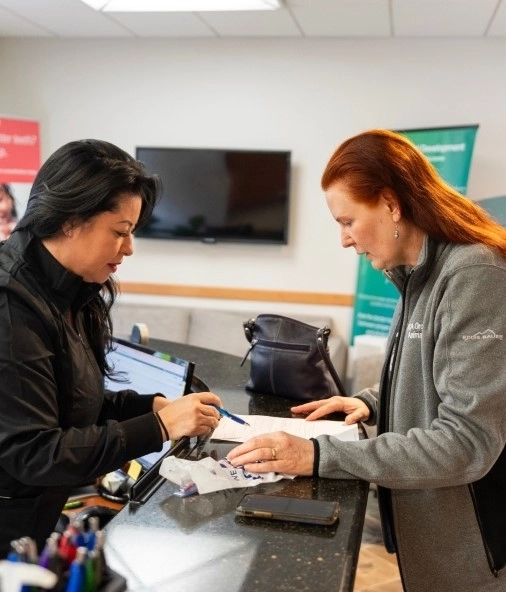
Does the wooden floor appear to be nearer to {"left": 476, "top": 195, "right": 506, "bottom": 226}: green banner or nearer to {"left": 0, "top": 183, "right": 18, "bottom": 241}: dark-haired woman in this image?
{"left": 476, "top": 195, "right": 506, "bottom": 226}: green banner

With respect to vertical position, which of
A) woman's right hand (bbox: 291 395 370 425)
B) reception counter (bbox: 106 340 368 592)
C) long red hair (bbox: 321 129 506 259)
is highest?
long red hair (bbox: 321 129 506 259)

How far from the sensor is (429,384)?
50.7 inches

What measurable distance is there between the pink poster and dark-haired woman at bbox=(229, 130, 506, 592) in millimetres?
3812

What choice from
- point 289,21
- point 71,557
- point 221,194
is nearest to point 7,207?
point 221,194

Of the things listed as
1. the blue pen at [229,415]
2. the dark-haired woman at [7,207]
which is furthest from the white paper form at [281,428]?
the dark-haired woman at [7,207]

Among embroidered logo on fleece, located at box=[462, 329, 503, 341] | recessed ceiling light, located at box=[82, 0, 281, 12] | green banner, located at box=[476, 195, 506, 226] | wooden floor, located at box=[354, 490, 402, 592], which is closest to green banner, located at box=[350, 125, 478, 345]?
green banner, located at box=[476, 195, 506, 226]

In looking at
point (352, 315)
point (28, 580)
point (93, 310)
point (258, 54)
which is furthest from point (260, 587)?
point (258, 54)

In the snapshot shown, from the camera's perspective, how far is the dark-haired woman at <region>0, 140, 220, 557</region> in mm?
1112

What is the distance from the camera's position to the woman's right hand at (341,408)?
1.61m

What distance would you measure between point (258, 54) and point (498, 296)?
3.78 m

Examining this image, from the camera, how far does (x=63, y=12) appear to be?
4.13 metres

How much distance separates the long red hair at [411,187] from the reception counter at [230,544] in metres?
0.52

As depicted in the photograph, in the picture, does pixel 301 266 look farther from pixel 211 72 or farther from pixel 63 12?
pixel 63 12

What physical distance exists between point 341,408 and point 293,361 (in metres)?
0.20
